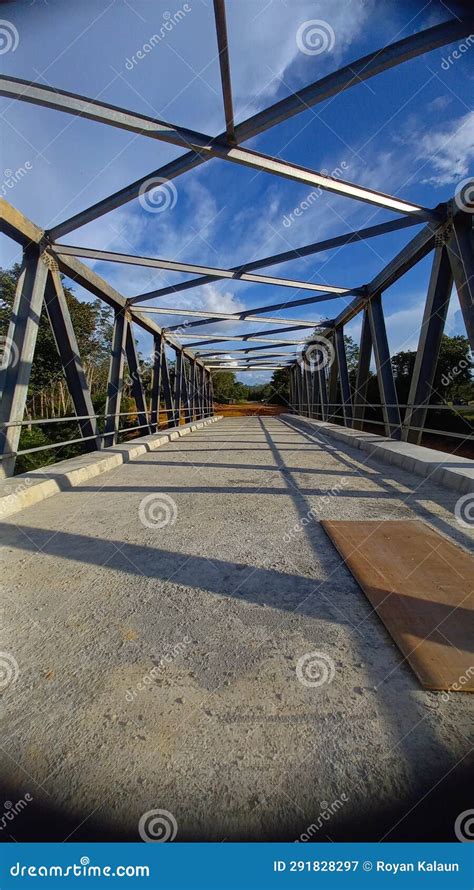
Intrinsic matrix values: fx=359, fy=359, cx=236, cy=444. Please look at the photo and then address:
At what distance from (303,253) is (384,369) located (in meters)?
2.96

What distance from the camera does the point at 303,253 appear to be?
681cm

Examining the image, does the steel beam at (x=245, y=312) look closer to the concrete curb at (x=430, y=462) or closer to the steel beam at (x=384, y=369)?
the steel beam at (x=384, y=369)

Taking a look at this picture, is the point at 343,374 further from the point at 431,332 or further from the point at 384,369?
the point at 431,332

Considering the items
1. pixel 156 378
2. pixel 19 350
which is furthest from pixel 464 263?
pixel 156 378

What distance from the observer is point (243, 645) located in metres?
1.56

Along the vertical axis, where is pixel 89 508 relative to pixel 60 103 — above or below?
below

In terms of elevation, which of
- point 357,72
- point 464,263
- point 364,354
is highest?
point 357,72

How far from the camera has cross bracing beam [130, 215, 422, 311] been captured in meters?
6.03

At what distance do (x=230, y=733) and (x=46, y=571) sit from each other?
164cm

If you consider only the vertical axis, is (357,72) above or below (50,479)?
above

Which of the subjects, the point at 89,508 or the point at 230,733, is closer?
the point at 230,733

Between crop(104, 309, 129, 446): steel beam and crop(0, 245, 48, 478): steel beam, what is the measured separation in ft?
8.83
